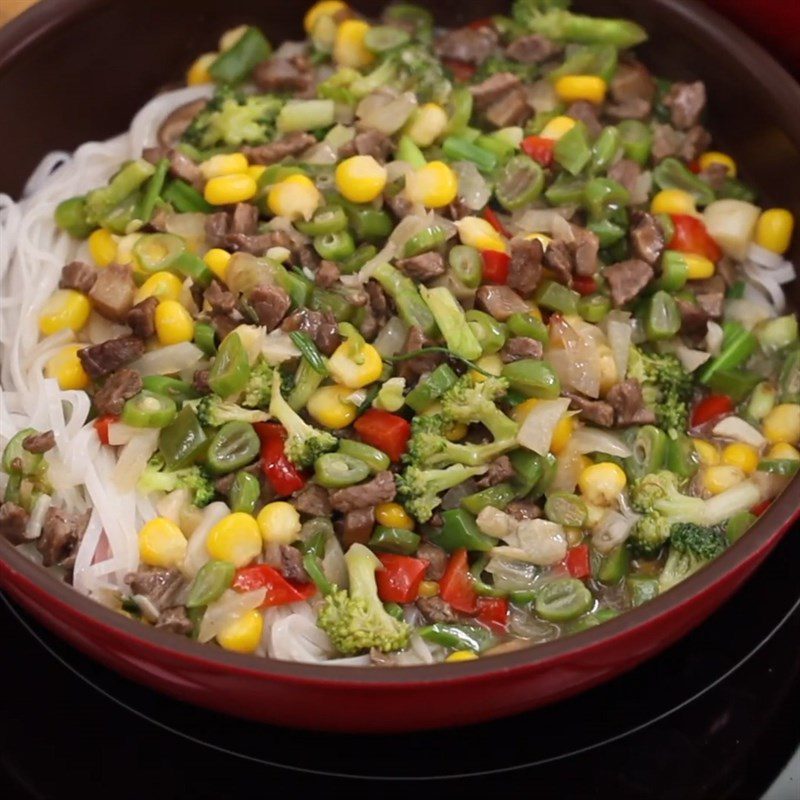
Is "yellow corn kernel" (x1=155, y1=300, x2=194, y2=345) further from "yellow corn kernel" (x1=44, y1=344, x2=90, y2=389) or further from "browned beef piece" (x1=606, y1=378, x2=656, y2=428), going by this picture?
"browned beef piece" (x1=606, y1=378, x2=656, y2=428)

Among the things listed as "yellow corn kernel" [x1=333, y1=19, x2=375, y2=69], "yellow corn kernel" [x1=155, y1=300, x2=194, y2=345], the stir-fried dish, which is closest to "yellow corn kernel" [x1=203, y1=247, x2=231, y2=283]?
the stir-fried dish

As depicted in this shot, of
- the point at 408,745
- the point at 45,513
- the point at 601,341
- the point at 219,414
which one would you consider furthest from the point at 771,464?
the point at 45,513

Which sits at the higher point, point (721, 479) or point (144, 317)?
point (144, 317)

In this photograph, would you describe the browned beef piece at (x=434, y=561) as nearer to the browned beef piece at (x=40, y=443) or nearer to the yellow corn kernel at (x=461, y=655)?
the yellow corn kernel at (x=461, y=655)

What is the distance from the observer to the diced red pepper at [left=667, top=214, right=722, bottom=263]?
3588 mm

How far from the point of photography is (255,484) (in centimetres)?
305

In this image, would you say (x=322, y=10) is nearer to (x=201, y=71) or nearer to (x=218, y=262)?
(x=201, y=71)

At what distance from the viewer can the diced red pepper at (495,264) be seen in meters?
3.31

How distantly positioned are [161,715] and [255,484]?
0.63 metres

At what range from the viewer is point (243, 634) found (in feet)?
9.39

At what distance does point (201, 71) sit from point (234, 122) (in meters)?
0.46

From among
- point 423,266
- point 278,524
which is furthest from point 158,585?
point 423,266

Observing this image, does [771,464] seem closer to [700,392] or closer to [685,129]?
[700,392]

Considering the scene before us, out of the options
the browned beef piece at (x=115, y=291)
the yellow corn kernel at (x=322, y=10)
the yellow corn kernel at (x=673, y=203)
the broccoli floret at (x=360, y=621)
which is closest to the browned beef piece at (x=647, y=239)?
the yellow corn kernel at (x=673, y=203)
